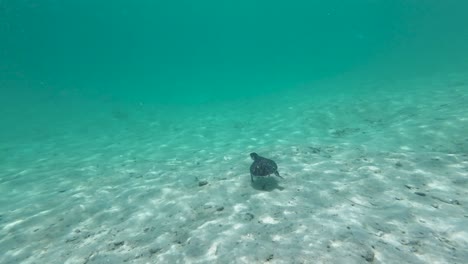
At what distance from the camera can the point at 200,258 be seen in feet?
14.4

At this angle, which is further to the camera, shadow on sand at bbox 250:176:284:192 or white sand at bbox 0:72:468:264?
shadow on sand at bbox 250:176:284:192

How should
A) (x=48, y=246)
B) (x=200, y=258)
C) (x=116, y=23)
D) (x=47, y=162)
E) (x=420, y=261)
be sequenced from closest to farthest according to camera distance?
(x=420, y=261)
(x=200, y=258)
(x=48, y=246)
(x=47, y=162)
(x=116, y=23)

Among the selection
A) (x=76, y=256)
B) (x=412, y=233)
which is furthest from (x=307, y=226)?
(x=76, y=256)

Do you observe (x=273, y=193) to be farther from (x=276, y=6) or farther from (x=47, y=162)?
(x=276, y=6)

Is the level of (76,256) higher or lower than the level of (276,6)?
lower

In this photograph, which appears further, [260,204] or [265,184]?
[265,184]

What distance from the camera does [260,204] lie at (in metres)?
6.31

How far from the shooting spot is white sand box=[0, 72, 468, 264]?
14.5ft

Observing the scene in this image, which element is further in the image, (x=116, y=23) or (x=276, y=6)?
(x=276, y=6)

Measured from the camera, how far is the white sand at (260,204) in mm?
4406

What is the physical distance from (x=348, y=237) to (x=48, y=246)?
19.6 feet

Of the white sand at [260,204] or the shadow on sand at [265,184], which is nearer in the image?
the white sand at [260,204]

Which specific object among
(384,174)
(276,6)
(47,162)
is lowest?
(384,174)

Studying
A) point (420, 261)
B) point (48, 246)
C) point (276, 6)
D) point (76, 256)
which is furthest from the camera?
point (276, 6)
